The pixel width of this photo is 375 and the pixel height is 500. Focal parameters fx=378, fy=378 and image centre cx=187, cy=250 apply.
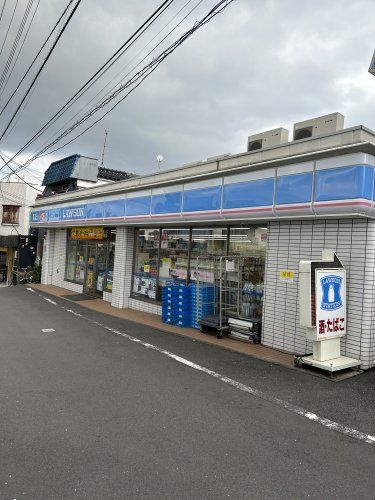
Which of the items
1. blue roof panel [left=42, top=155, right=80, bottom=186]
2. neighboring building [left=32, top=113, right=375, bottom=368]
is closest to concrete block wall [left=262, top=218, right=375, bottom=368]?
neighboring building [left=32, top=113, right=375, bottom=368]

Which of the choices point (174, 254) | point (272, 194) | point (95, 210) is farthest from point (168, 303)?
point (95, 210)

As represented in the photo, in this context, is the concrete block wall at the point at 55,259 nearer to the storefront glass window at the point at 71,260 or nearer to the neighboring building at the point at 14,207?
the storefront glass window at the point at 71,260

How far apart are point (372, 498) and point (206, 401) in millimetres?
2384

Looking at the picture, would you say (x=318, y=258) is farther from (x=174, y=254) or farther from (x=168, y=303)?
(x=174, y=254)

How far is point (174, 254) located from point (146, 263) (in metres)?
1.52

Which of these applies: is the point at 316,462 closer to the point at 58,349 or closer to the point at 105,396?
the point at 105,396

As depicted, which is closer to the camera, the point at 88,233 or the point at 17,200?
the point at 88,233

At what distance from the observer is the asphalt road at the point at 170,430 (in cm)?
332

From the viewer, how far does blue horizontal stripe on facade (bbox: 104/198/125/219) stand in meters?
12.6

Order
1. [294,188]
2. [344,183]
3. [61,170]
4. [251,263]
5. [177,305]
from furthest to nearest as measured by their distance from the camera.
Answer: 1. [61,170]
2. [177,305]
3. [251,263]
4. [294,188]
5. [344,183]

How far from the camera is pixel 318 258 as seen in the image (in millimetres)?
7441

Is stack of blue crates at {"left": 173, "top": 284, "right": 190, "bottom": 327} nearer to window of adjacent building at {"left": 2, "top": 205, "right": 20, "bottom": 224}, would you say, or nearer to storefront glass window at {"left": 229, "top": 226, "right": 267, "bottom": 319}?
storefront glass window at {"left": 229, "top": 226, "right": 267, "bottom": 319}

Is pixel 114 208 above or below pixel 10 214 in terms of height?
below

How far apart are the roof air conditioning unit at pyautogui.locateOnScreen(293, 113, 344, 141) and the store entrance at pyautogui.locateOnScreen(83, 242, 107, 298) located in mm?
9574
